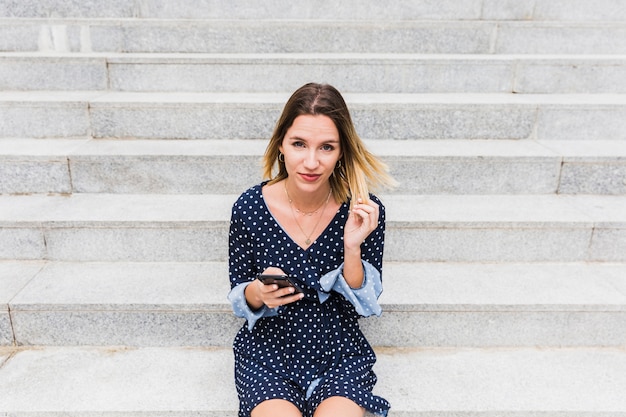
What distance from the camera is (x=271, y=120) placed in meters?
3.29

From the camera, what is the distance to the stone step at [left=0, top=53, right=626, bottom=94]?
357 centimetres

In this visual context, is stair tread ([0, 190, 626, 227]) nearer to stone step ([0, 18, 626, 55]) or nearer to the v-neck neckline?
the v-neck neckline

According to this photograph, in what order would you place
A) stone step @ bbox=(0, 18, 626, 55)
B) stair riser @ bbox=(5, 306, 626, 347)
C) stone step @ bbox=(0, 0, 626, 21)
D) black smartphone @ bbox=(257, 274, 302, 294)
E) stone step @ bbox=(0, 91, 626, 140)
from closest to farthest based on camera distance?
black smartphone @ bbox=(257, 274, 302, 294) → stair riser @ bbox=(5, 306, 626, 347) → stone step @ bbox=(0, 91, 626, 140) → stone step @ bbox=(0, 18, 626, 55) → stone step @ bbox=(0, 0, 626, 21)

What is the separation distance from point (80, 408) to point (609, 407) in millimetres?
2219

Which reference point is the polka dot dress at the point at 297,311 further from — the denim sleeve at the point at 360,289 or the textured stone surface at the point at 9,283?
the textured stone surface at the point at 9,283

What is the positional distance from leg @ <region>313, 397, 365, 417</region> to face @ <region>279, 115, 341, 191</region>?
2.54 ft

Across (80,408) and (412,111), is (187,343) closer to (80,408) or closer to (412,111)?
(80,408)

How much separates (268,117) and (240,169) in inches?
18.6

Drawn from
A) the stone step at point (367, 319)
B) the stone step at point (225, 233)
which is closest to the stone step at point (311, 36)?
the stone step at point (225, 233)

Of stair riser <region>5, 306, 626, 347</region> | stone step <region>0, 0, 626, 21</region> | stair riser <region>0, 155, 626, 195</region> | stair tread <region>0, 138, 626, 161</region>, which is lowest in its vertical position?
stair riser <region>5, 306, 626, 347</region>

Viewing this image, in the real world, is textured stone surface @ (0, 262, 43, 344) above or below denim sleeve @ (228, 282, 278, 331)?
below

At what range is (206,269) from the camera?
270 centimetres

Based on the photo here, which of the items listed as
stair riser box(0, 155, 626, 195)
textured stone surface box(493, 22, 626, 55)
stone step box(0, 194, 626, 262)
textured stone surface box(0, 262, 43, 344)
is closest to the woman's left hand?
stone step box(0, 194, 626, 262)

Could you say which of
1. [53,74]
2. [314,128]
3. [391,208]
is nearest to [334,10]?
[391,208]
